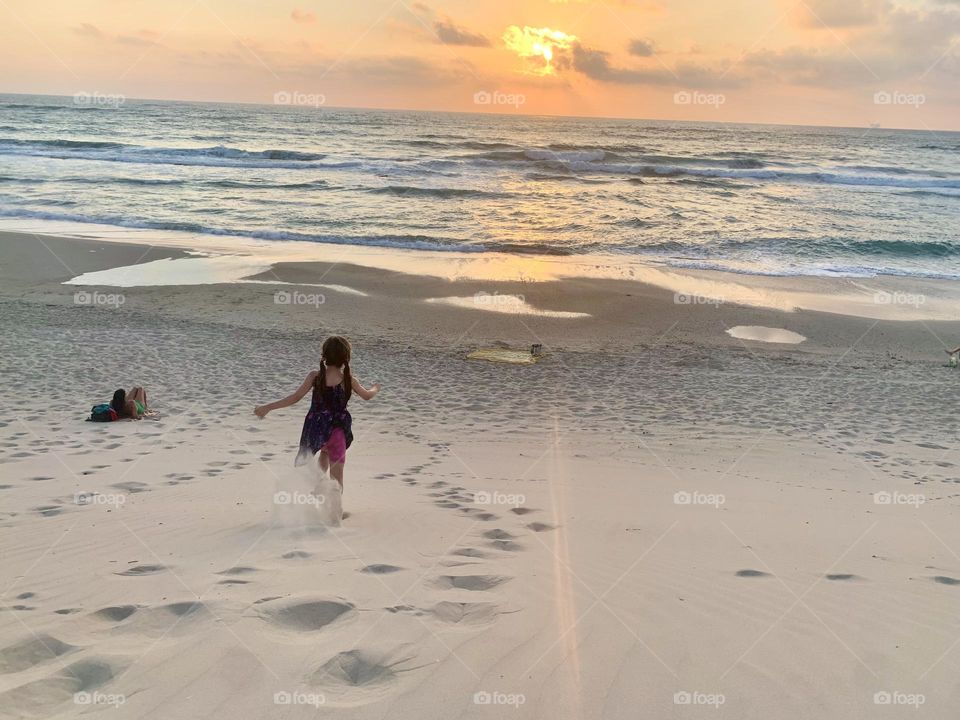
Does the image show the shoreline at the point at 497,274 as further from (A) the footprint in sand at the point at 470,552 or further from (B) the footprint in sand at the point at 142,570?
(B) the footprint in sand at the point at 142,570

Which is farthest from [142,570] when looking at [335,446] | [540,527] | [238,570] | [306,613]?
[540,527]

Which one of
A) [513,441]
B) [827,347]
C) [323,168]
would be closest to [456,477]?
[513,441]

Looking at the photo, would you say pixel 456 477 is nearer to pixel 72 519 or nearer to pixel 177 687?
pixel 72 519

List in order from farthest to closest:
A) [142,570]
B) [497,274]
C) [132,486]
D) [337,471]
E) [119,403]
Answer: [497,274] → [119,403] → [132,486] → [337,471] → [142,570]

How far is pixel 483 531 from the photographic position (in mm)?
5586

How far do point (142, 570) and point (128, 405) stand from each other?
12.8ft

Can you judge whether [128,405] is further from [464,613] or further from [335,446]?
[464,613]

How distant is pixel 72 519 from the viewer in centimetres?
545

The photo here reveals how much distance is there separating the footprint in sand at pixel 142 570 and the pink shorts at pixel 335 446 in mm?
1560

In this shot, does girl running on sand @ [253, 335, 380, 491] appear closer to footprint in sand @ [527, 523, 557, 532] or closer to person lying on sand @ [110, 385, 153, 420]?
→ footprint in sand @ [527, 523, 557, 532]

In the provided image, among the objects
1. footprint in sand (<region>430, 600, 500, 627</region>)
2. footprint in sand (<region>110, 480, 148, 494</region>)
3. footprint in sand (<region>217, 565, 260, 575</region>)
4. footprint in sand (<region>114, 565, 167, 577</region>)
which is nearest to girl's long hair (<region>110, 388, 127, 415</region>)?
footprint in sand (<region>110, 480, 148, 494</region>)

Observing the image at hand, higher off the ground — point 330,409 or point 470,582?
point 330,409

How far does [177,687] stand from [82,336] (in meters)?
9.51

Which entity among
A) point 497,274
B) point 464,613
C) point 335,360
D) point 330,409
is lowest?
point 464,613
